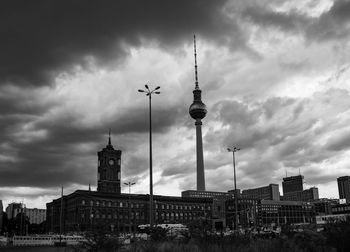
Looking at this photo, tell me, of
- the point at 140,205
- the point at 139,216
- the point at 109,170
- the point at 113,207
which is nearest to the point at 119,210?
the point at 113,207

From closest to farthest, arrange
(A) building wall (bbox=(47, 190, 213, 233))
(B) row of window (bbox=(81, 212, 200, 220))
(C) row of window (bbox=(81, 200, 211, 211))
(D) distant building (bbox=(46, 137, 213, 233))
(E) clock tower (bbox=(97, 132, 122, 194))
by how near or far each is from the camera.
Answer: (B) row of window (bbox=(81, 212, 200, 220)) < (A) building wall (bbox=(47, 190, 213, 233)) < (D) distant building (bbox=(46, 137, 213, 233)) < (C) row of window (bbox=(81, 200, 211, 211)) < (E) clock tower (bbox=(97, 132, 122, 194))

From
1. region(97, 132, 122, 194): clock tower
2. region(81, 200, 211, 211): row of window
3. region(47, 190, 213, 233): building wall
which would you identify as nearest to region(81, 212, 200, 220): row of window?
region(47, 190, 213, 233): building wall

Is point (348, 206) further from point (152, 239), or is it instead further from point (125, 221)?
point (152, 239)

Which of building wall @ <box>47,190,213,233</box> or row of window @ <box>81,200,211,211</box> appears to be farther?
row of window @ <box>81,200,211,211</box>

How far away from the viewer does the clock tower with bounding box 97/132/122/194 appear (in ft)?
592

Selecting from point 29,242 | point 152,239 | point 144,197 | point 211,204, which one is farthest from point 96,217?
point 152,239

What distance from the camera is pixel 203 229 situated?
→ 82.4 feet

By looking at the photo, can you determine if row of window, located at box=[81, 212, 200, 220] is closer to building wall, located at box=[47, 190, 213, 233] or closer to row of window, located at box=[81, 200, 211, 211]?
building wall, located at box=[47, 190, 213, 233]

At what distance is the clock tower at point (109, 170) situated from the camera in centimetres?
18050

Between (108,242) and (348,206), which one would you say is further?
(348,206)

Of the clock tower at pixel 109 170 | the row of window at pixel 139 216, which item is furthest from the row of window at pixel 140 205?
the clock tower at pixel 109 170

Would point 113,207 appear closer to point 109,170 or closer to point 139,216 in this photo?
point 139,216

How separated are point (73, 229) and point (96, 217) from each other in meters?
11.2

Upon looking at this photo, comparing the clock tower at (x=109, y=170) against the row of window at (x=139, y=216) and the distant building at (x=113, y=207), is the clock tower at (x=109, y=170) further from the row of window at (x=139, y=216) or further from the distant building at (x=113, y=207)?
the row of window at (x=139, y=216)
